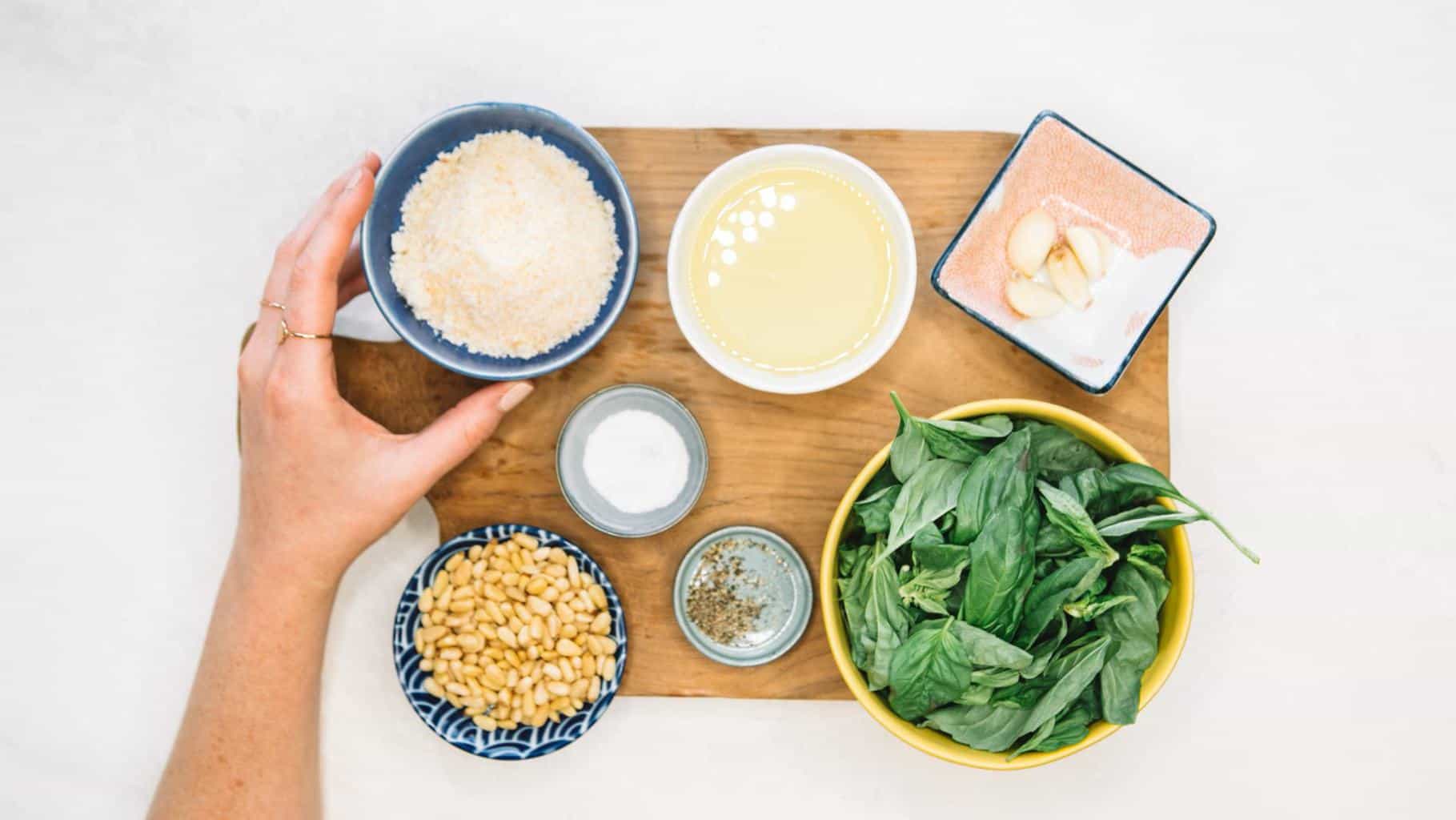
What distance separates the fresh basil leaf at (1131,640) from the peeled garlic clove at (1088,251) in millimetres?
363

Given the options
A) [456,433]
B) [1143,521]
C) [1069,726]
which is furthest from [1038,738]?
[456,433]

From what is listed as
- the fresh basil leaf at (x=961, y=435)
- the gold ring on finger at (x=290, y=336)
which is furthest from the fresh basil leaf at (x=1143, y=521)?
the gold ring on finger at (x=290, y=336)

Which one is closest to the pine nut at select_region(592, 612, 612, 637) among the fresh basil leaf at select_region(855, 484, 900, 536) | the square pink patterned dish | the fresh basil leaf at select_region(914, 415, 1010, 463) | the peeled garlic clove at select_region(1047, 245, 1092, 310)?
the fresh basil leaf at select_region(855, 484, 900, 536)

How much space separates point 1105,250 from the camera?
1194mm

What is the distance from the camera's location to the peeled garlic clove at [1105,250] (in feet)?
3.91

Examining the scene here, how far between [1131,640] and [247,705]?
100 cm

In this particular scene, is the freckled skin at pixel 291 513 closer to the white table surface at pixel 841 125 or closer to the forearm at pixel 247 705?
the forearm at pixel 247 705

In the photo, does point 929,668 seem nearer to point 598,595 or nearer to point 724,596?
point 724,596

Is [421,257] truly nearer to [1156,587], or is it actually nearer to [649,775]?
[649,775]

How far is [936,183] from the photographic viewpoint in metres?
1.20

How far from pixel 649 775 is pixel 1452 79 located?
151 cm

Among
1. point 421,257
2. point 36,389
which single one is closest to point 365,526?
point 421,257

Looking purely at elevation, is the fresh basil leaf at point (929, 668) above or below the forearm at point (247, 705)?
above

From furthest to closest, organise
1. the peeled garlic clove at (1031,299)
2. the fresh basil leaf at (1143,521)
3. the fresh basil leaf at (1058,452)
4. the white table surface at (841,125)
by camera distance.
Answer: the white table surface at (841,125) → the peeled garlic clove at (1031,299) → the fresh basil leaf at (1058,452) → the fresh basil leaf at (1143,521)
